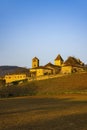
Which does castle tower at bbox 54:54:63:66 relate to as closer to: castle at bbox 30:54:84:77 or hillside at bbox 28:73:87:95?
castle at bbox 30:54:84:77

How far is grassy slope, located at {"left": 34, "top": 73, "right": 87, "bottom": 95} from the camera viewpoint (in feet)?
270

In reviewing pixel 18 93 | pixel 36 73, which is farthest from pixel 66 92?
pixel 36 73

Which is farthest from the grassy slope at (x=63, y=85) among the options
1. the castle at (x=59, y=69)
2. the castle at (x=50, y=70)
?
the castle at (x=50, y=70)

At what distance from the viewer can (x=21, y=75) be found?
438 feet

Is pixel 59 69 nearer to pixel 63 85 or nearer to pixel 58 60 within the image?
pixel 58 60

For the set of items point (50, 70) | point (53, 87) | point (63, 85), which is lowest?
point (53, 87)

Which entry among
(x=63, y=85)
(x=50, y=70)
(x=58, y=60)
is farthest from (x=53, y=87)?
(x=58, y=60)

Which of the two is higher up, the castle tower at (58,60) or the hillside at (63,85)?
the castle tower at (58,60)

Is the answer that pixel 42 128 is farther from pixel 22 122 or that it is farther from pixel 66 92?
pixel 66 92

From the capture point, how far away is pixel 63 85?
9106 cm

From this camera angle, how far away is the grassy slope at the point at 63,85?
82.2 m

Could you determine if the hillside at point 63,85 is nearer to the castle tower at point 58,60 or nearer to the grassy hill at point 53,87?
the grassy hill at point 53,87

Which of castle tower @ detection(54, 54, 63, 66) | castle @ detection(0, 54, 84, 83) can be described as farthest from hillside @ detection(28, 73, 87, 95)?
castle tower @ detection(54, 54, 63, 66)

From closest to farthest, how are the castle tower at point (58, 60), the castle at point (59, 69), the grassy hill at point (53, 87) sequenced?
1. the grassy hill at point (53, 87)
2. the castle at point (59, 69)
3. the castle tower at point (58, 60)
